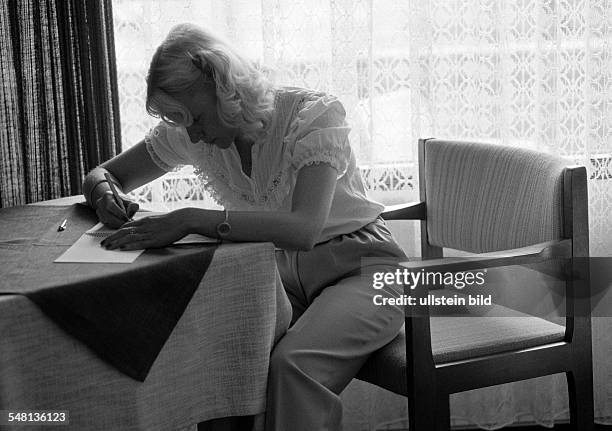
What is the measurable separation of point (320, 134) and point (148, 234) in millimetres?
476

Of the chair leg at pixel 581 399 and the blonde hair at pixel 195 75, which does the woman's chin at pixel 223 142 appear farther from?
the chair leg at pixel 581 399

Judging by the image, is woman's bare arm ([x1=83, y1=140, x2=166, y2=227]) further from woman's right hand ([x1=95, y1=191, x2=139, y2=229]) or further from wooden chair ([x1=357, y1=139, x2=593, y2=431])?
wooden chair ([x1=357, y1=139, x2=593, y2=431])

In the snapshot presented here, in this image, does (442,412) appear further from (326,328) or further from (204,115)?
(204,115)

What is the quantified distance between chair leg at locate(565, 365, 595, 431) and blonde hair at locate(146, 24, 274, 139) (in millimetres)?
957

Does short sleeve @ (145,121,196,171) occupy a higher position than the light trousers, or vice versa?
short sleeve @ (145,121,196,171)

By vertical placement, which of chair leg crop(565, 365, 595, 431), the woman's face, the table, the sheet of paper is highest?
the woman's face

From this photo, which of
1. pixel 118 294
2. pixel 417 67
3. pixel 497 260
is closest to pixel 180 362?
pixel 118 294

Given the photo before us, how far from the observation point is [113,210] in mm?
1795

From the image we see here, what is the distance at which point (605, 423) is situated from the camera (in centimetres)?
285

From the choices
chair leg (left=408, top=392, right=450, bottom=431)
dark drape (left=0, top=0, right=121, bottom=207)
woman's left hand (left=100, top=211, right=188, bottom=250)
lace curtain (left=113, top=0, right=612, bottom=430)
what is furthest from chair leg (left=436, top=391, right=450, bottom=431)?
dark drape (left=0, top=0, right=121, bottom=207)

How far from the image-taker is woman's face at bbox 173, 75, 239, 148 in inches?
70.2

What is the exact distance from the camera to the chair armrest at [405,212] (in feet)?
7.41

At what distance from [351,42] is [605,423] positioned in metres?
1.54

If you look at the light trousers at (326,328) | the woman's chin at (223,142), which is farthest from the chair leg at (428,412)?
the woman's chin at (223,142)
